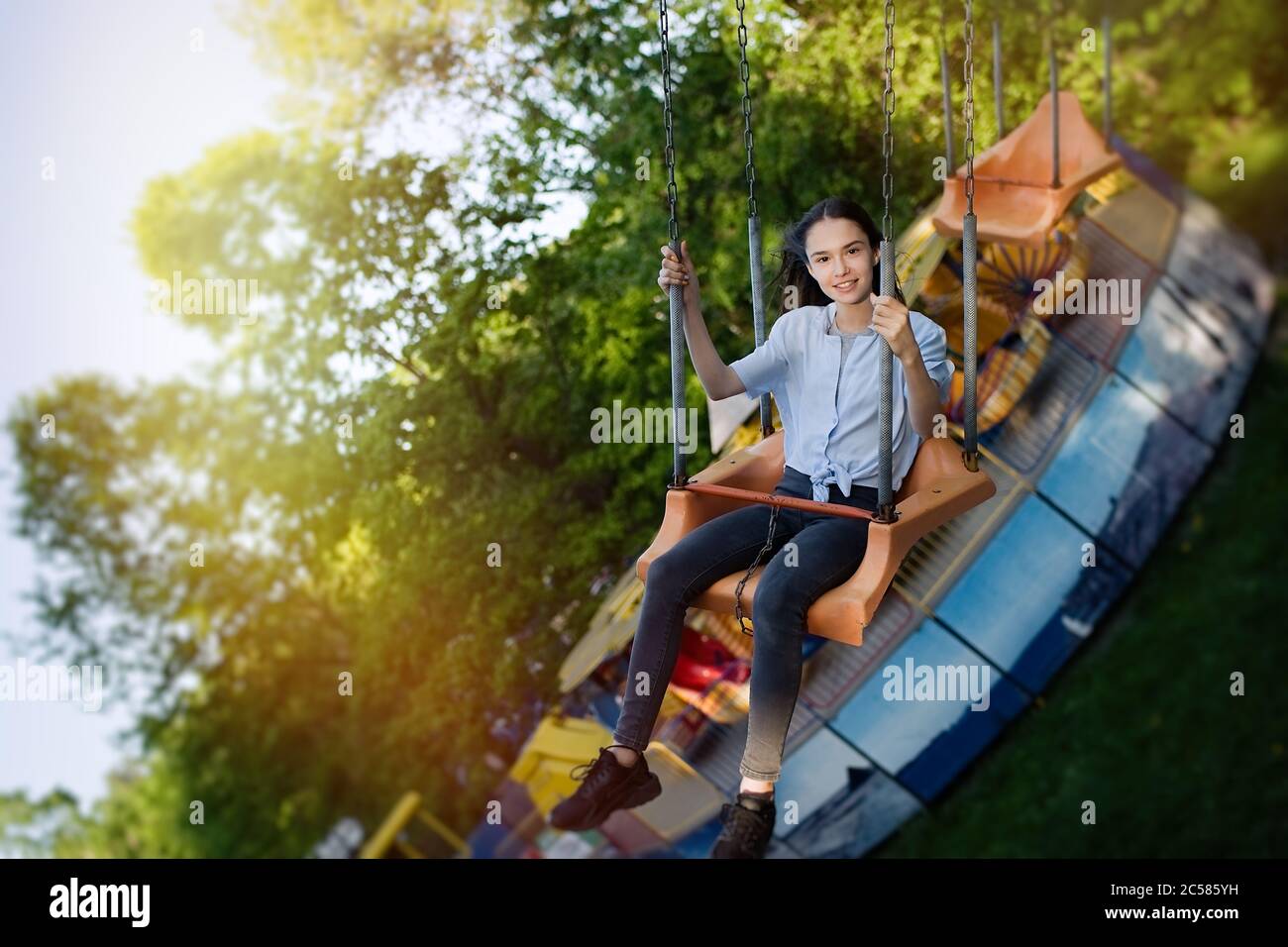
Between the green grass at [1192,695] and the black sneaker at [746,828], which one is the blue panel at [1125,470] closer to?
the green grass at [1192,695]

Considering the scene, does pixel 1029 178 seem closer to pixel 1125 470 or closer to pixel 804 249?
pixel 1125 470

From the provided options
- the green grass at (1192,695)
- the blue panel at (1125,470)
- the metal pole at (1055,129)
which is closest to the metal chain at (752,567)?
the metal pole at (1055,129)

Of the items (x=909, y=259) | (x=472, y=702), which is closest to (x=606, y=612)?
(x=472, y=702)

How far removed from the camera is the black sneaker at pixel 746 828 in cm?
246

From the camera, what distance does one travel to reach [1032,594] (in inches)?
205

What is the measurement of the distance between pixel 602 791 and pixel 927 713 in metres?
2.97

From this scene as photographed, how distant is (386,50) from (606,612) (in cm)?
305

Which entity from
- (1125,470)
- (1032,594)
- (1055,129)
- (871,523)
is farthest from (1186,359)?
(871,523)

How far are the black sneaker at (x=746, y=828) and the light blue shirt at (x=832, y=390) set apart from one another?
632 millimetres

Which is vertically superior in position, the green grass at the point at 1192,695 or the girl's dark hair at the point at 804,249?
the girl's dark hair at the point at 804,249

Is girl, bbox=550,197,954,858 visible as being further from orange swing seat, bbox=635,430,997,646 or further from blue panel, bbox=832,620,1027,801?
blue panel, bbox=832,620,1027,801

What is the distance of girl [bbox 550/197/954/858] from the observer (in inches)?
98.4

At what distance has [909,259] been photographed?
15.6 feet

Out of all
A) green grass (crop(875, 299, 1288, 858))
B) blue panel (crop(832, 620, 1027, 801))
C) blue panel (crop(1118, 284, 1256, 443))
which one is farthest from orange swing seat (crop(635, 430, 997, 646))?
green grass (crop(875, 299, 1288, 858))
